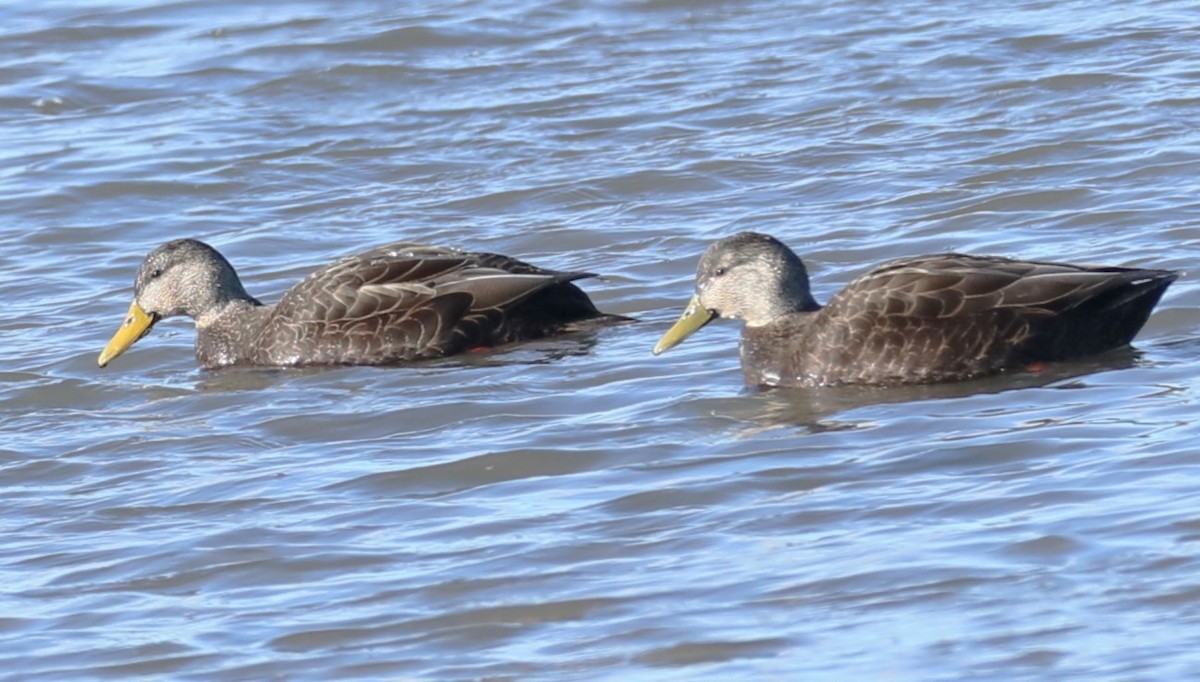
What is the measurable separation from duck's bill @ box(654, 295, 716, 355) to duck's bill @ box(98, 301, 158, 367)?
2.58 m

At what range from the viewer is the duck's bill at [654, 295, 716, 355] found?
32.3 ft

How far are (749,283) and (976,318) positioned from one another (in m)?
1.12

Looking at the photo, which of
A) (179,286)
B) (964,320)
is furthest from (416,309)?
(964,320)

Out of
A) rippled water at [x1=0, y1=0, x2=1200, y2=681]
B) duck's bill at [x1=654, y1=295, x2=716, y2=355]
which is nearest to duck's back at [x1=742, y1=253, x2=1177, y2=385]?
rippled water at [x1=0, y1=0, x2=1200, y2=681]

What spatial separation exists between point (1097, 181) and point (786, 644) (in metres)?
6.74

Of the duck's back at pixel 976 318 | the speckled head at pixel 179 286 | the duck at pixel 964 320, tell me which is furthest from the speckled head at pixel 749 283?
the speckled head at pixel 179 286

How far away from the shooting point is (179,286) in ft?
36.8

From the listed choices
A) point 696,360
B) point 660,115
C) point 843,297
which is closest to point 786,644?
point 843,297

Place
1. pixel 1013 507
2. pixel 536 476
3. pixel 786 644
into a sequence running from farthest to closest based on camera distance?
1. pixel 536 476
2. pixel 1013 507
3. pixel 786 644

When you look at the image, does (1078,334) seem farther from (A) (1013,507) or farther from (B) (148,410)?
(B) (148,410)

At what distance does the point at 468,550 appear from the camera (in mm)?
7152

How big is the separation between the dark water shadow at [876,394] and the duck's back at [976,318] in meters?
0.05

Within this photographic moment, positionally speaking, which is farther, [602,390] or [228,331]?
[228,331]

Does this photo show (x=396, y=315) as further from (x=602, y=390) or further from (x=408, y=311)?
(x=602, y=390)
